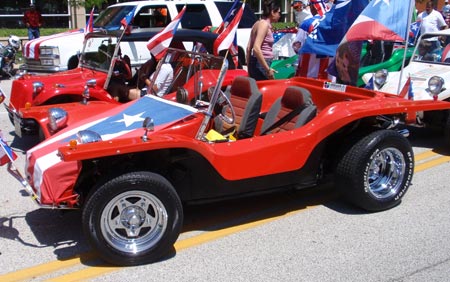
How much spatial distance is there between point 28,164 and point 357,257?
2.58 metres

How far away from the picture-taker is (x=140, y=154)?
3660 mm

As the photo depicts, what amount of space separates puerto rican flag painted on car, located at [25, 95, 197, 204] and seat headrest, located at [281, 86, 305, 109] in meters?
0.98

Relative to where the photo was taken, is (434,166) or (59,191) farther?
(434,166)

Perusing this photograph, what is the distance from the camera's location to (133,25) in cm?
1112

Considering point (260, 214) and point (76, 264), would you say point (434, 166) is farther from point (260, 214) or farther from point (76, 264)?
point (76, 264)

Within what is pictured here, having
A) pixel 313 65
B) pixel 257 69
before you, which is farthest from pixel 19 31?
pixel 257 69

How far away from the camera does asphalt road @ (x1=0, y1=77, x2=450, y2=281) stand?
3.43 meters

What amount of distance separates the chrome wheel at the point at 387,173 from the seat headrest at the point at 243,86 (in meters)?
1.32

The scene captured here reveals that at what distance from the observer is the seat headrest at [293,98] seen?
15.0ft

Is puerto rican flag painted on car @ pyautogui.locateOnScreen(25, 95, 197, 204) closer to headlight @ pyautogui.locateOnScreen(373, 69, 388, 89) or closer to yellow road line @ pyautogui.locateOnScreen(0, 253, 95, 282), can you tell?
yellow road line @ pyautogui.locateOnScreen(0, 253, 95, 282)

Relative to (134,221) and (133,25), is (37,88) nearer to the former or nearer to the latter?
(134,221)

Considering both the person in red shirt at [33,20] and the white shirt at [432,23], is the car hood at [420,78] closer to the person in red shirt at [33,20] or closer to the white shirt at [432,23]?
the white shirt at [432,23]

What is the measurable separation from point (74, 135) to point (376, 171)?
103 inches

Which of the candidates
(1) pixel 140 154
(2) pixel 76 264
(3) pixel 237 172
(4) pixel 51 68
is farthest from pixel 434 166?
(4) pixel 51 68
